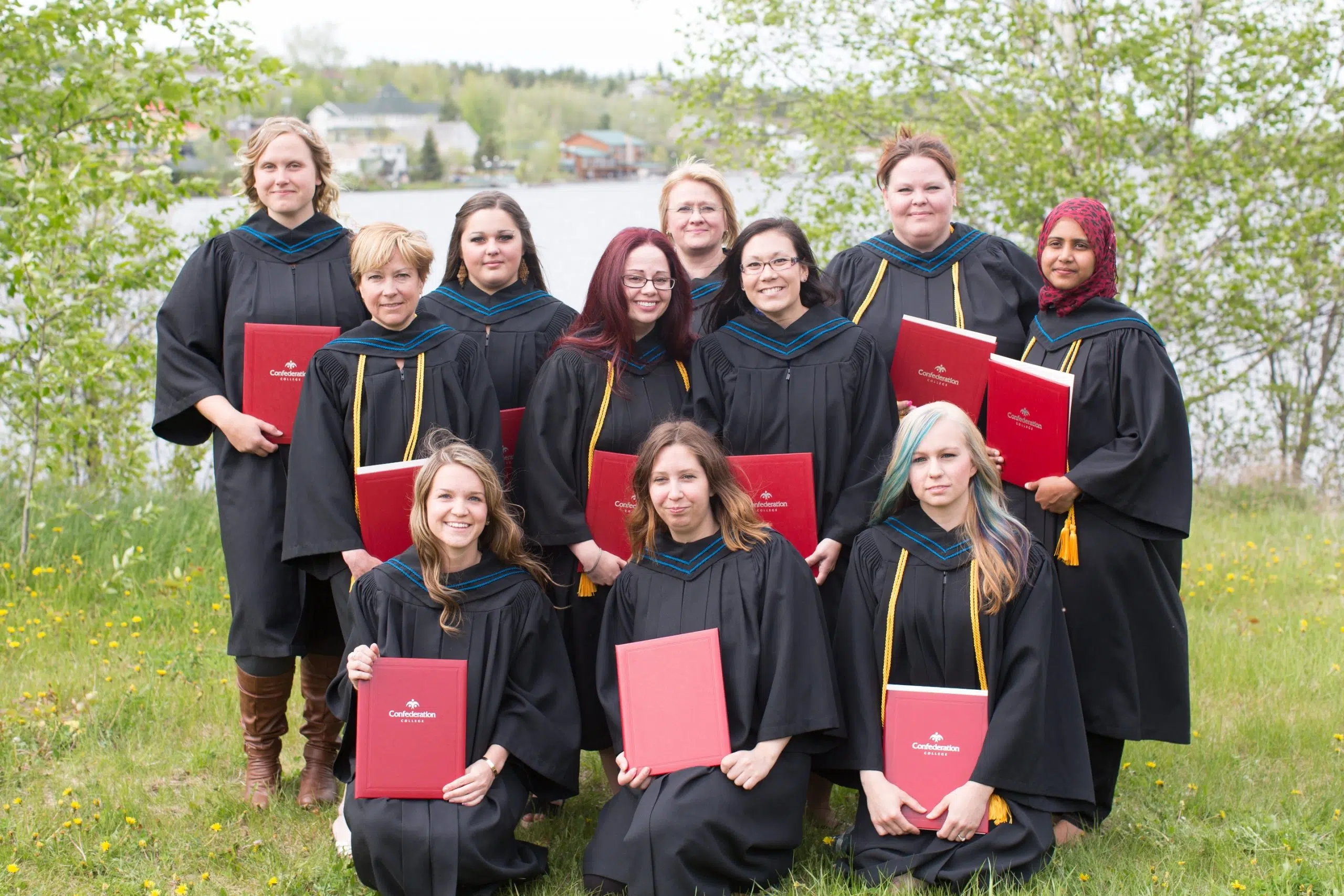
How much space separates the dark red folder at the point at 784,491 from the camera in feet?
14.5

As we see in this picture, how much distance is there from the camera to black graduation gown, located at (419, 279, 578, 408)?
4.87 meters

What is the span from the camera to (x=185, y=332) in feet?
15.7

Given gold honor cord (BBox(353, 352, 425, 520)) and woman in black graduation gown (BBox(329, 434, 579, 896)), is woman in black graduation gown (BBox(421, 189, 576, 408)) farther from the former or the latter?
woman in black graduation gown (BBox(329, 434, 579, 896))

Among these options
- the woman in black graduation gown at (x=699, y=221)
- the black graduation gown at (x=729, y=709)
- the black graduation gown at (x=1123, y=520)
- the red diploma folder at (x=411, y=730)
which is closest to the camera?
the black graduation gown at (x=729, y=709)

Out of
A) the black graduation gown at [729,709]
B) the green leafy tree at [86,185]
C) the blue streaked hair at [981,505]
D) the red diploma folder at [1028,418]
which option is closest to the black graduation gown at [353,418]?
the black graduation gown at [729,709]

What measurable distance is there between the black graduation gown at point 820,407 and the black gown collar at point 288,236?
1.54 metres

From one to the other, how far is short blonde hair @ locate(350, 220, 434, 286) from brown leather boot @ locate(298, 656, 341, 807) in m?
1.52

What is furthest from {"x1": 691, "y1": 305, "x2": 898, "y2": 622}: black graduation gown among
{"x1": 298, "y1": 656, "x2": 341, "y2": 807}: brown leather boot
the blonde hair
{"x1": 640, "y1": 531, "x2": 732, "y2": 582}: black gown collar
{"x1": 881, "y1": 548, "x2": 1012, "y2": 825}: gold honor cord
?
{"x1": 298, "y1": 656, "x2": 341, "y2": 807}: brown leather boot

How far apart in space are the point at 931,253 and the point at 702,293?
90 centimetres

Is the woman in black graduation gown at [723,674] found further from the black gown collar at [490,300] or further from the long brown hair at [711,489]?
the black gown collar at [490,300]

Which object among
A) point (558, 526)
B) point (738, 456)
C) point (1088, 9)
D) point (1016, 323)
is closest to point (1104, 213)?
point (1016, 323)

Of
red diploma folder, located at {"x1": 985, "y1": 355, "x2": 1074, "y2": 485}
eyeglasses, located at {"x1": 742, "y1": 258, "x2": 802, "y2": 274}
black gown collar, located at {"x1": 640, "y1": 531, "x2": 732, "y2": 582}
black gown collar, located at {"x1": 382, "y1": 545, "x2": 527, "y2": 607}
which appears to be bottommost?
black gown collar, located at {"x1": 382, "y1": 545, "x2": 527, "y2": 607}

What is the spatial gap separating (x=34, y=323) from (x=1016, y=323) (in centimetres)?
605

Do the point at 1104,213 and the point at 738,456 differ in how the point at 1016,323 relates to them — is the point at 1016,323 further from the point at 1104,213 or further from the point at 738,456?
the point at 738,456
